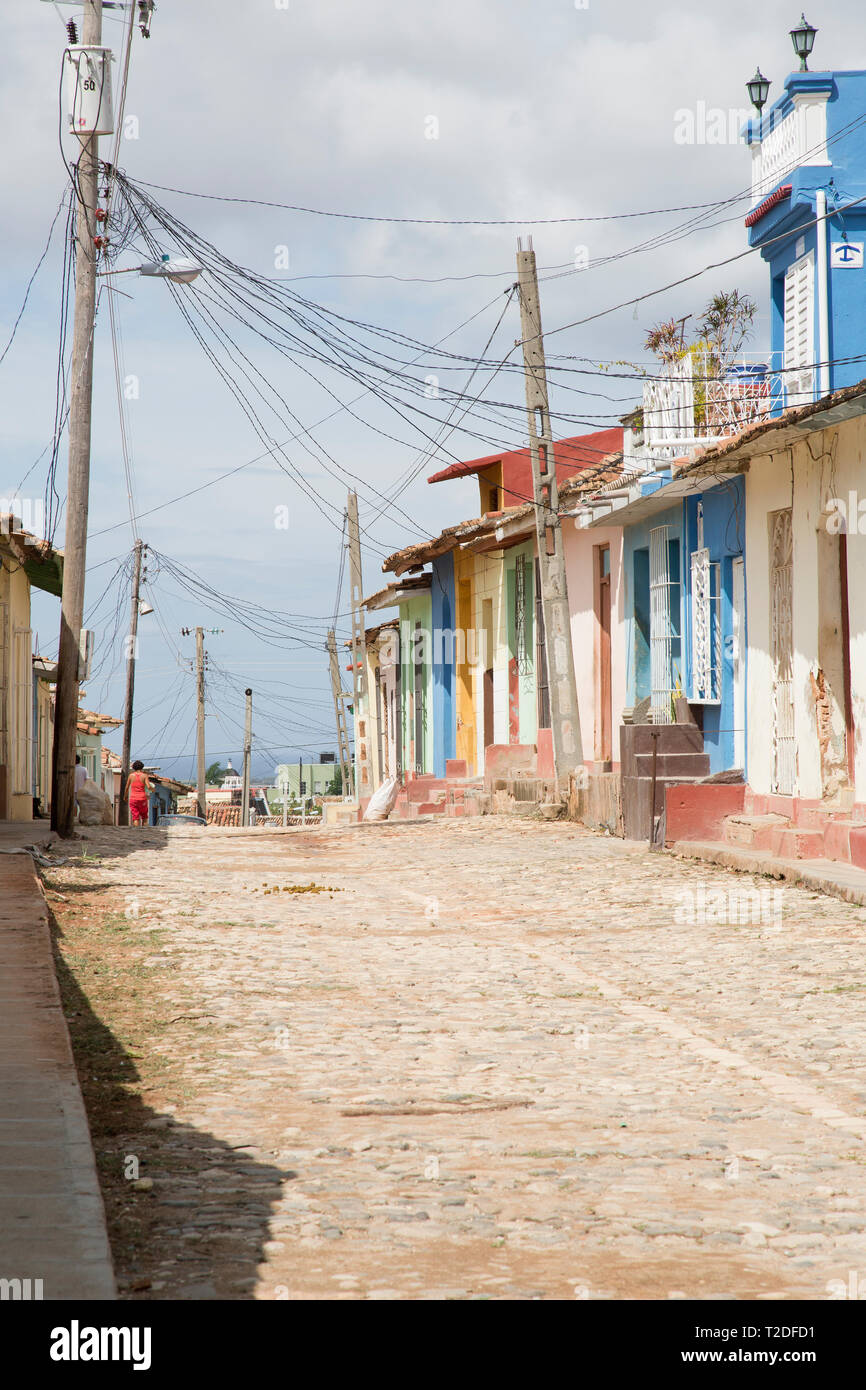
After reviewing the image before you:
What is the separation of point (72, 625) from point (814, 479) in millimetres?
8458

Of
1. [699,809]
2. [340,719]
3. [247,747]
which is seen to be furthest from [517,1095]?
[247,747]

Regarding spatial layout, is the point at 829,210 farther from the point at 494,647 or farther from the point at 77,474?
the point at 494,647

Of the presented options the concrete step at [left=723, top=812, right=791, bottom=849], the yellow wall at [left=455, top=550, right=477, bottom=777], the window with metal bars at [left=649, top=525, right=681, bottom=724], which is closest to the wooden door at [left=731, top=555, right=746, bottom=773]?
the concrete step at [left=723, top=812, right=791, bottom=849]

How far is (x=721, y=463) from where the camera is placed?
48.8ft

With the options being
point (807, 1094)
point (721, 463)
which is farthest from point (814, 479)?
point (807, 1094)

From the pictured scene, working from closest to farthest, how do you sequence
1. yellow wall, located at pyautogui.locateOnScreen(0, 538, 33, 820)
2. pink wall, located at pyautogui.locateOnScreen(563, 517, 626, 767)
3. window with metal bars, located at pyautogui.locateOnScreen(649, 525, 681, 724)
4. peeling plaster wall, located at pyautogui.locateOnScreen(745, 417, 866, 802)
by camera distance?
peeling plaster wall, located at pyautogui.locateOnScreen(745, 417, 866, 802), window with metal bars, located at pyautogui.locateOnScreen(649, 525, 681, 724), pink wall, located at pyautogui.locateOnScreen(563, 517, 626, 767), yellow wall, located at pyautogui.locateOnScreen(0, 538, 33, 820)

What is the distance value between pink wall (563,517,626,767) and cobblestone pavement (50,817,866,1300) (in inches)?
363

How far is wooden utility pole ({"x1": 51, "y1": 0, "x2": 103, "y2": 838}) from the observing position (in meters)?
16.6

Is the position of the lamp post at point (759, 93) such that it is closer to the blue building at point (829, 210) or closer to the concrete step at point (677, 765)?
the blue building at point (829, 210)

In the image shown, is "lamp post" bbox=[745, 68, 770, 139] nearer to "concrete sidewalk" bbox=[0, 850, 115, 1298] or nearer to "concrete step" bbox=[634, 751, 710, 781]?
"concrete step" bbox=[634, 751, 710, 781]

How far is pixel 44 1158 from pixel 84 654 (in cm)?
1401

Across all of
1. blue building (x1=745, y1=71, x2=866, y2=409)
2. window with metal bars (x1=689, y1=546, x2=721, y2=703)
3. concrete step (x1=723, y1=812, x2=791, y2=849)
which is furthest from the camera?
blue building (x1=745, y1=71, x2=866, y2=409)

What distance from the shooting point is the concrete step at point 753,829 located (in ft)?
43.1
